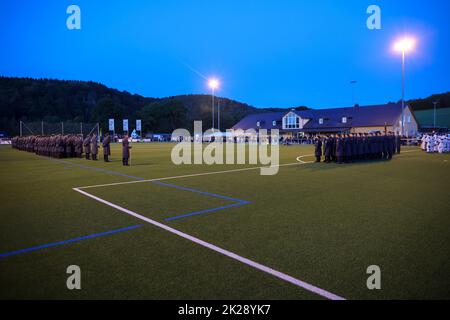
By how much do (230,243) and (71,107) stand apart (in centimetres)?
12723

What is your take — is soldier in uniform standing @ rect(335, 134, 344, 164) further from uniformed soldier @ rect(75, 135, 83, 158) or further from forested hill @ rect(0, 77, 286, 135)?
forested hill @ rect(0, 77, 286, 135)

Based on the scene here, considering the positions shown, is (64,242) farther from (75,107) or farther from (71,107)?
(75,107)

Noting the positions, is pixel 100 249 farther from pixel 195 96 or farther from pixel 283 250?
pixel 195 96

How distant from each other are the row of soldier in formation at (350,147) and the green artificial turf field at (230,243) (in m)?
8.52

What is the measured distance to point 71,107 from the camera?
115 meters

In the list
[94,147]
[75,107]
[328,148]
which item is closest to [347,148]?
[328,148]

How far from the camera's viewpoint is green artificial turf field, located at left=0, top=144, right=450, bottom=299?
3.38 m

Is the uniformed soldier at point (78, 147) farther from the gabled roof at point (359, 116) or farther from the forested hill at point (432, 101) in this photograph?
the forested hill at point (432, 101)

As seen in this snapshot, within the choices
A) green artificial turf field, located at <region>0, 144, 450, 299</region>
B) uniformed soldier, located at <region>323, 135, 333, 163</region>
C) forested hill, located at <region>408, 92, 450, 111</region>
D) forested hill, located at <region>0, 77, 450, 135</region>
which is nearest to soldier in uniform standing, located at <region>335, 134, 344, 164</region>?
uniformed soldier, located at <region>323, 135, 333, 163</region>

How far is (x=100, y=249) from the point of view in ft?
15.0

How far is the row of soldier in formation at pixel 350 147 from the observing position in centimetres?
1773
